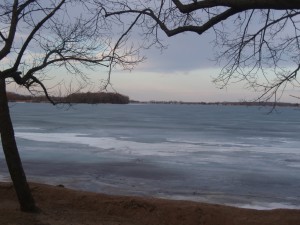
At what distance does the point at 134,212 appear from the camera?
32.3 ft

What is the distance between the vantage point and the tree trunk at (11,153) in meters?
8.02

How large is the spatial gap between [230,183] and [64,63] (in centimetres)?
798

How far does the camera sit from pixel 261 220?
31.0 feet

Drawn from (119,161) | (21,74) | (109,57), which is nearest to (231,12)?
(109,57)

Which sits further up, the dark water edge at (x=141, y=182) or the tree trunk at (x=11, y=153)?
the tree trunk at (x=11, y=153)

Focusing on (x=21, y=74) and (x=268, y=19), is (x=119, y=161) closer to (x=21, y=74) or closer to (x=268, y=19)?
(x=21, y=74)

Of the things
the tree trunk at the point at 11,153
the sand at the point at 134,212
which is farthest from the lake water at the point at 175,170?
the tree trunk at the point at 11,153

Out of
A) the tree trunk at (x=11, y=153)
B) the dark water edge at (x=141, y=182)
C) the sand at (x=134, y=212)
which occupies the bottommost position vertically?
the dark water edge at (x=141, y=182)

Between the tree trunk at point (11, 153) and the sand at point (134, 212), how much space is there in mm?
261

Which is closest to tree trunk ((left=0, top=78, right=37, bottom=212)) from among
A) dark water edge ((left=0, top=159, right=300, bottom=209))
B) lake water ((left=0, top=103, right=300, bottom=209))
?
lake water ((left=0, top=103, right=300, bottom=209))

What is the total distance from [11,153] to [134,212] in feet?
9.56

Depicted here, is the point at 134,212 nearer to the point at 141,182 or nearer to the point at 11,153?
the point at 11,153

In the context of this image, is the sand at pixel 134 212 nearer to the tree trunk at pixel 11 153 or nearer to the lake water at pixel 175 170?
the tree trunk at pixel 11 153

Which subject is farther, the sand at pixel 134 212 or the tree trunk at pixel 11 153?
the sand at pixel 134 212
